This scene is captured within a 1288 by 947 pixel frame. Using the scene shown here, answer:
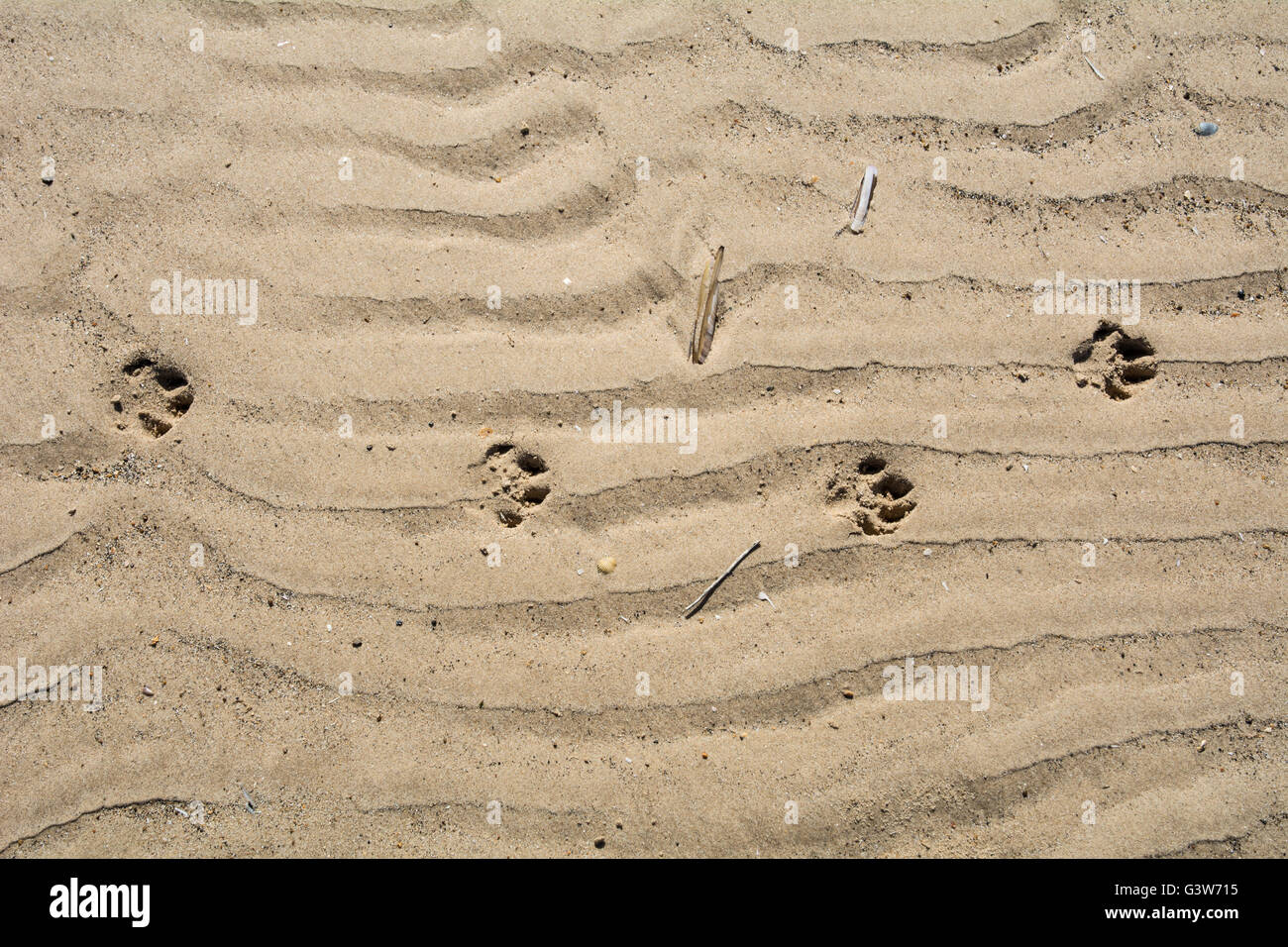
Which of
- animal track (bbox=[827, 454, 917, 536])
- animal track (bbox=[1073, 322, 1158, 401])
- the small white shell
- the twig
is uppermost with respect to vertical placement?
the small white shell

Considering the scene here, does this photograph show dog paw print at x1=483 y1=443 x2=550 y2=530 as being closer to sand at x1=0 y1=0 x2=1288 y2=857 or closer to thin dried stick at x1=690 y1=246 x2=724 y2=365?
sand at x1=0 y1=0 x2=1288 y2=857

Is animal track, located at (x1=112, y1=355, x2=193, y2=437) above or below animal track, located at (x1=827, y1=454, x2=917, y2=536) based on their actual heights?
above

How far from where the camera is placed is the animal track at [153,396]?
2.87 metres

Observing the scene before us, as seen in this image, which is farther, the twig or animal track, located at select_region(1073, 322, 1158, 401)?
animal track, located at select_region(1073, 322, 1158, 401)

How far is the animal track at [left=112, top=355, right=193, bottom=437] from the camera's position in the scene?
2.87 m

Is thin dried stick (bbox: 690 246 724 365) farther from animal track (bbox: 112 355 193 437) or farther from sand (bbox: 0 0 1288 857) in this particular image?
animal track (bbox: 112 355 193 437)

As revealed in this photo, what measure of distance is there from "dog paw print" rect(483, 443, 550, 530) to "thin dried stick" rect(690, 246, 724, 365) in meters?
0.66

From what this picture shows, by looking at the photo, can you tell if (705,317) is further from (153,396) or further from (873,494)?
(153,396)

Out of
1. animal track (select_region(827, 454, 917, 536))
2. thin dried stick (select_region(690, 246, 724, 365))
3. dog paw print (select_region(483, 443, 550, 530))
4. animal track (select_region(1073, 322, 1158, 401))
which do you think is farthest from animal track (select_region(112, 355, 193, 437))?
animal track (select_region(1073, 322, 1158, 401))

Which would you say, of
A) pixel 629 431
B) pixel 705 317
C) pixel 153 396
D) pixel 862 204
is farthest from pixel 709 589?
pixel 153 396

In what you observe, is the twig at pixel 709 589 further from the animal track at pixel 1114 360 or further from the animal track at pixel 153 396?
the animal track at pixel 153 396

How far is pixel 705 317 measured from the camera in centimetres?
284
